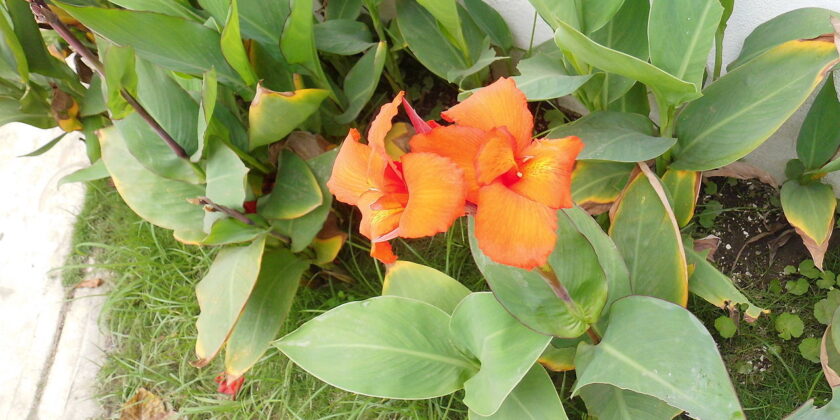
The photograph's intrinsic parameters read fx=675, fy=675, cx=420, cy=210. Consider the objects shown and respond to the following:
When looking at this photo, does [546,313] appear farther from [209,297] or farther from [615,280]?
[209,297]

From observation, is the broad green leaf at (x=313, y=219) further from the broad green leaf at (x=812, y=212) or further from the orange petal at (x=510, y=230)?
the broad green leaf at (x=812, y=212)

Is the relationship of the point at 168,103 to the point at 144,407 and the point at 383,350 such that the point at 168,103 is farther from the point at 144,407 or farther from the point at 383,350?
the point at 144,407

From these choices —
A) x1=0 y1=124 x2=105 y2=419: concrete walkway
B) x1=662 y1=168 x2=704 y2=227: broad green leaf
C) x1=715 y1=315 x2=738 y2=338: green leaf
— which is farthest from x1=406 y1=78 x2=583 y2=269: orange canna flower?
x1=0 y1=124 x2=105 y2=419: concrete walkway

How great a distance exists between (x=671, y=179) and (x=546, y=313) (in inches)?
17.7

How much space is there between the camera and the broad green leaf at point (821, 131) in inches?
47.7

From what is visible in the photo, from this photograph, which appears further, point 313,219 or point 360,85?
point 360,85

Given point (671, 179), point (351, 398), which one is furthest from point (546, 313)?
point (351, 398)

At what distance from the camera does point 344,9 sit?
1615 millimetres

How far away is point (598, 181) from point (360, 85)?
591 mm

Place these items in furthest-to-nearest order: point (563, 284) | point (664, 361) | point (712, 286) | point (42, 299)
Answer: point (42, 299), point (712, 286), point (563, 284), point (664, 361)

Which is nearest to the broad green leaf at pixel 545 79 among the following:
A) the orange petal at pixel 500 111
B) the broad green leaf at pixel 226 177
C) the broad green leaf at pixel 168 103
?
the orange petal at pixel 500 111

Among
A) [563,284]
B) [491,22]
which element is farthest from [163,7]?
[563,284]

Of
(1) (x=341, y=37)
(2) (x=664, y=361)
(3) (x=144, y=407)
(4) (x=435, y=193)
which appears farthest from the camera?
(3) (x=144, y=407)

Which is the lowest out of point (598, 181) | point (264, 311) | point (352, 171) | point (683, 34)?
point (264, 311)
